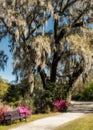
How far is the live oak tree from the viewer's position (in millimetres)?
25969

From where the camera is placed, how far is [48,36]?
2736cm

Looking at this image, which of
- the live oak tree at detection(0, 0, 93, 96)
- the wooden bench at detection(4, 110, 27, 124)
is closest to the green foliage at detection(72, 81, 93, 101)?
the live oak tree at detection(0, 0, 93, 96)

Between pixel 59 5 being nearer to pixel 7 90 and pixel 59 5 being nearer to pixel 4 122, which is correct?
pixel 7 90

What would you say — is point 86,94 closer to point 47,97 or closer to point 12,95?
point 12,95

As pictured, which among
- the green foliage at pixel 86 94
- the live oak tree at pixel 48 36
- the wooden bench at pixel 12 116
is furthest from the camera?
the green foliage at pixel 86 94

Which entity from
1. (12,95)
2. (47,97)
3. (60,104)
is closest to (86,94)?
(60,104)

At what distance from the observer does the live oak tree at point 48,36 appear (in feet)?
85.2

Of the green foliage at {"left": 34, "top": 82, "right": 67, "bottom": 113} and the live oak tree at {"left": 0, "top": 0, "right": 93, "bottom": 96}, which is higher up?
the live oak tree at {"left": 0, "top": 0, "right": 93, "bottom": 96}

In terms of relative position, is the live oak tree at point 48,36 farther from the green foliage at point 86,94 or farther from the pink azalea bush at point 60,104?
the green foliage at point 86,94

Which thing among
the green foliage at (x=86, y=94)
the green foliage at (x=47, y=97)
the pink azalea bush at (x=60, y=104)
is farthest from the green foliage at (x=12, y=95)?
the green foliage at (x=86, y=94)

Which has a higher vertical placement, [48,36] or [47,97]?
[48,36]

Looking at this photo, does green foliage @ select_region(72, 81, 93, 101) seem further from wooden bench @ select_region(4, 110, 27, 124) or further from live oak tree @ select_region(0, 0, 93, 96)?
wooden bench @ select_region(4, 110, 27, 124)

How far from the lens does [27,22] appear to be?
27.3m

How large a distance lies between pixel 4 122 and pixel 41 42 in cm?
838
